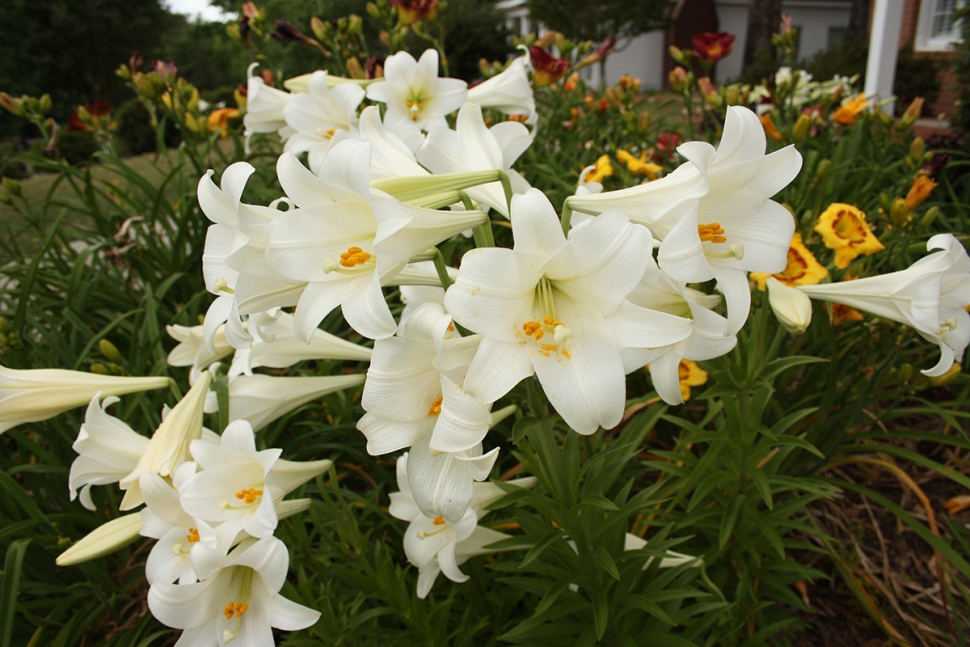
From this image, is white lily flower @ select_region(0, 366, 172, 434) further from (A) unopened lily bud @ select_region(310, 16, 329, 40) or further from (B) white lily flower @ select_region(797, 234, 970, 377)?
(A) unopened lily bud @ select_region(310, 16, 329, 40)

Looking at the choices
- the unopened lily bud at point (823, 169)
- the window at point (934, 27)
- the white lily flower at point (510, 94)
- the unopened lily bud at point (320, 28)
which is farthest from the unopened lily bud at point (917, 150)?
the window at point (934, 27)

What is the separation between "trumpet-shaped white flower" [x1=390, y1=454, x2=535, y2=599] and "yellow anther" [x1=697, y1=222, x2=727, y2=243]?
631mm

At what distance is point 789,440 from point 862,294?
13.8 inches

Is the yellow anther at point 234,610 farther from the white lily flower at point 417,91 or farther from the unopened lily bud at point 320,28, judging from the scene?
the unopened lily bud at point 320,28

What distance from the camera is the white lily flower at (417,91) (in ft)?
6.78

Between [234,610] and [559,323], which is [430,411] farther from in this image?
[234,610]

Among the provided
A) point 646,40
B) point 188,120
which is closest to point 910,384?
point 188,120

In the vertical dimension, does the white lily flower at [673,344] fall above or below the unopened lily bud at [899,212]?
above

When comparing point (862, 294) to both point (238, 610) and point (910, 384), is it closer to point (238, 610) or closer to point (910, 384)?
point (910, 384)

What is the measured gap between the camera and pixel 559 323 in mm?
867

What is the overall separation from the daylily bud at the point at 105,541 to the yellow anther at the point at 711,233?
116 cm

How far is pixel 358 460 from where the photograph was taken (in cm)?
205

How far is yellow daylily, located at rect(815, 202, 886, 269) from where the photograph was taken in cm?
195

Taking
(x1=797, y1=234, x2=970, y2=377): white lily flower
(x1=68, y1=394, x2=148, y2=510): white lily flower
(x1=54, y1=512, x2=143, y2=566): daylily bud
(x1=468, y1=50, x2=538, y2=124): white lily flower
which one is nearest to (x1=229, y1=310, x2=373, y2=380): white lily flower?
(x1=68, y1=394, x2=148, y2=510): white lily flower
